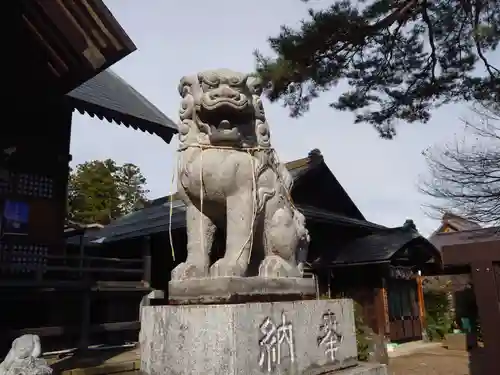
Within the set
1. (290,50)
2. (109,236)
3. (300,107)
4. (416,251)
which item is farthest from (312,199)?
(290,50)

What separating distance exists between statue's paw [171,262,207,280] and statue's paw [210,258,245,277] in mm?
75

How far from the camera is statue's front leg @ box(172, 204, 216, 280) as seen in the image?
2.17 meters

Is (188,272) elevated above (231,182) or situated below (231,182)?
below

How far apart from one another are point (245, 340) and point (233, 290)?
22 centimetres

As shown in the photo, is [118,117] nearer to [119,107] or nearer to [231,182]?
[119,107]

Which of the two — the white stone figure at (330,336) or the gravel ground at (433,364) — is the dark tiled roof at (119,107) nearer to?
the white stone figure at (330,336)

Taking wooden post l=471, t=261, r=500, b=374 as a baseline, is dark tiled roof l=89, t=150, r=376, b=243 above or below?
above

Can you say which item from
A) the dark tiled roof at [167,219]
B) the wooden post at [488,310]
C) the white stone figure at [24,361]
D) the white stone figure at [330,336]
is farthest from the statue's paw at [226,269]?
the dark tiled roof at [167,219]

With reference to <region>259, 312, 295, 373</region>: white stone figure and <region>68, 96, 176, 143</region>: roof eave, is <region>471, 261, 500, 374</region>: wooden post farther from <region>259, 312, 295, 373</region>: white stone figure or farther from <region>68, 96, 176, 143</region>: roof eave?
<region>68, 96, 176, 143</region>: roof eave

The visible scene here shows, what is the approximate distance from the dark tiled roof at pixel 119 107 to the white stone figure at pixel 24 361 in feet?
15.7

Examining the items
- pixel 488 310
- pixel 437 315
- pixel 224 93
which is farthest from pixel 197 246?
pixel 437 315

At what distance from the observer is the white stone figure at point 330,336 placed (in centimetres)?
230

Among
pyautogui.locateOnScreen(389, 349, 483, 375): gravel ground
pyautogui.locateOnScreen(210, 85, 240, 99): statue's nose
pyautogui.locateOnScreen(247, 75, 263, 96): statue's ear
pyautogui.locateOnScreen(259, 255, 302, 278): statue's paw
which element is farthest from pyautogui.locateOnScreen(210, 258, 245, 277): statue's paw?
pyautogui.locateOnScreen(389, 349, 483, 375): gravel ground

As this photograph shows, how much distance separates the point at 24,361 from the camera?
2.80m
